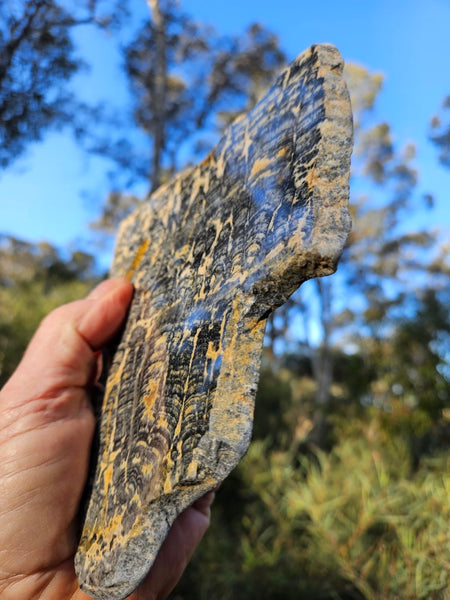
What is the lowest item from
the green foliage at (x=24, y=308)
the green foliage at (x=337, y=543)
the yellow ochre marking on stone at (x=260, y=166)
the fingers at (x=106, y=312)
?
the green foliage at (x=337, y=543)

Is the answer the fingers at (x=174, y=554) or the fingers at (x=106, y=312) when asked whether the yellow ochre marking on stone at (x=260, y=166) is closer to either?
the fingers at (x=106, y=312)

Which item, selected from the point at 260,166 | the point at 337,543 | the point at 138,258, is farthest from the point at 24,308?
the point at 260,166

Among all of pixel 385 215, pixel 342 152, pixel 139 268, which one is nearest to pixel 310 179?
pixel 342 152

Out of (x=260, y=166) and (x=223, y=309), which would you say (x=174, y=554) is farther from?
(x=260, y=166)

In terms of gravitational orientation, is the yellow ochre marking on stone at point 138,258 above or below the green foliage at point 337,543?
above

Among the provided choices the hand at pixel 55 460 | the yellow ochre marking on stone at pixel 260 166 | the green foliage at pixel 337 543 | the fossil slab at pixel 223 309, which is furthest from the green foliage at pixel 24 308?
the yellow ochre marking on stone at pixel 260 166

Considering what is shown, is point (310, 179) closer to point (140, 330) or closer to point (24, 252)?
point (140, 330)
